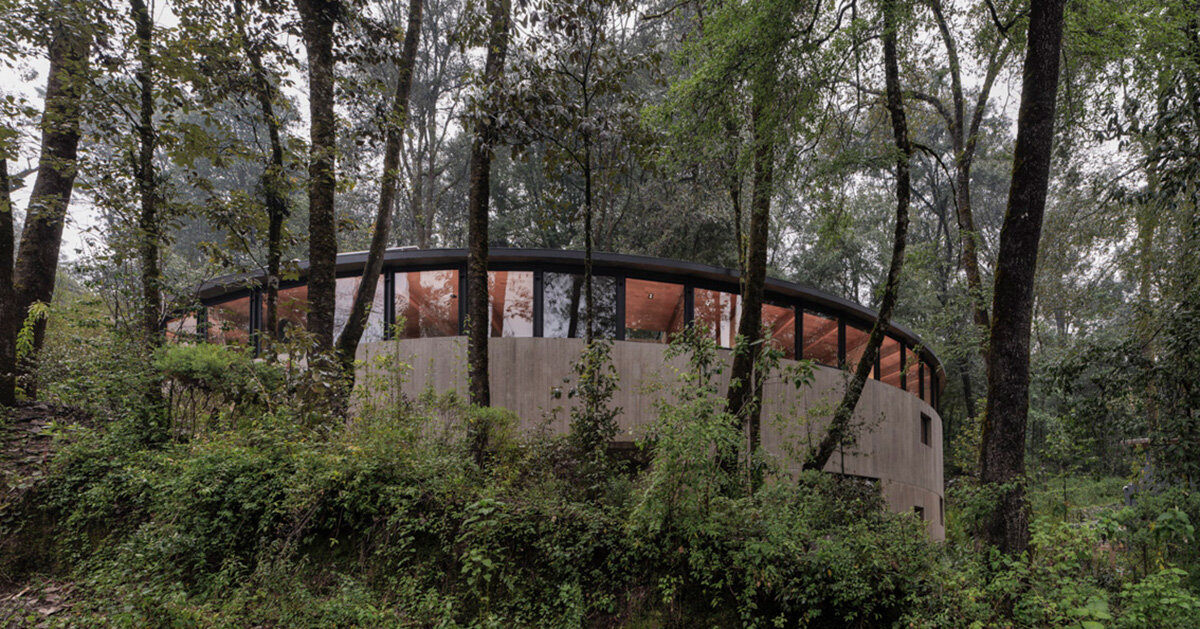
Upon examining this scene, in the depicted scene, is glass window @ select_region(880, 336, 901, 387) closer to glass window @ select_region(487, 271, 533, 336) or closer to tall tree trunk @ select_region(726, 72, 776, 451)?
tall tree trunk @ select_region(726, 72, 776, 451)

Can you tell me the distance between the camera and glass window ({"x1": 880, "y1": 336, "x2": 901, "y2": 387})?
12.8 meters

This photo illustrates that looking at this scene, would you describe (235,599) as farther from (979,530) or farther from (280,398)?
(979,530)

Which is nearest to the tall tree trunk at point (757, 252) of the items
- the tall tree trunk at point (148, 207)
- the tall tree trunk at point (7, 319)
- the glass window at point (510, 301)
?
the glass window at point (510, 301)

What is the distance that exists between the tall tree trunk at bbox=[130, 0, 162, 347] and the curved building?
1.34 metres

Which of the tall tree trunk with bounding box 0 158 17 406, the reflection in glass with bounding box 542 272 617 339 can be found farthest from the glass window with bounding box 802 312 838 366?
the tall tree trunk with bounding box 0 158 17 406

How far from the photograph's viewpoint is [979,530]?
4.88 metres

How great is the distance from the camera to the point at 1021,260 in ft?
15.9

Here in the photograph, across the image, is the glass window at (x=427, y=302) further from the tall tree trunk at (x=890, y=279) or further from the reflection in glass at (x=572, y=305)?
the tall tree trunk at (x=890, y=279)

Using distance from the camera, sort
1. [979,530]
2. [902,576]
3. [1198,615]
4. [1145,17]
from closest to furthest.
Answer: [1198,615] → [902,576] → [979,530] → [1145,17]

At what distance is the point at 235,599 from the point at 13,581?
2410 millimetres

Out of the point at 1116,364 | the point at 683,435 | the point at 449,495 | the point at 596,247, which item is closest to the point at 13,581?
the point at 449,495

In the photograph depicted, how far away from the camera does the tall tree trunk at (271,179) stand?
7.45 metres

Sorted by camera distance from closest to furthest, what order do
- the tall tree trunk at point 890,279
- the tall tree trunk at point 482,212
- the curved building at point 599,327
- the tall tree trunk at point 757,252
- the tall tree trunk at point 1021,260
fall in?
the tall tree trunk at point 1021,260 → the tall tree trunk at point 482,212 → the tall tree trunk at point 757,252 → the tall tree trunk at point 890,279 → the curved building at point 599,327

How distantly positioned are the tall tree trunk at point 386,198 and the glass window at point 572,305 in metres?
2.66
